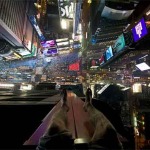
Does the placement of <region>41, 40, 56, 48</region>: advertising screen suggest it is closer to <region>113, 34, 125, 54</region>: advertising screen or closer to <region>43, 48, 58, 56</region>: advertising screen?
<region>43, 48, 58, 56</region>: advertising screen

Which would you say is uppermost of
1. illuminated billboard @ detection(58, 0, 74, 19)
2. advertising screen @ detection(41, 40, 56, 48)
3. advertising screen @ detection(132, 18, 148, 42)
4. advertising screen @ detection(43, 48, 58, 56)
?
illuminated billboard @ detection(58, 0, 74, 19)

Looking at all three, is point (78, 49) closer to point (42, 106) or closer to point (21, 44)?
point (21, 44)

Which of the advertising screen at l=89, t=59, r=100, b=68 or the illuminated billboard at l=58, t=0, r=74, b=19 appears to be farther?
the advertising screen at l=89, t=59, r=100, b=68

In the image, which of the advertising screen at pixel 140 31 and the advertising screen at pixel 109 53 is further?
the advertising screen at pixel 109 53

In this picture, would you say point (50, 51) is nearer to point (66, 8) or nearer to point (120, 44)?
point (66, 8)

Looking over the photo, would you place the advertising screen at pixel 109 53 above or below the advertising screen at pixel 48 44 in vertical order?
below

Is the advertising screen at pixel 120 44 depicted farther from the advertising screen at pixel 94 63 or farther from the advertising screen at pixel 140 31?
the advertising screen at pixel 94 63

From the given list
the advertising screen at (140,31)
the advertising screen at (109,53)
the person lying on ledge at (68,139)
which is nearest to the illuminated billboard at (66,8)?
the advertising screen at (109,53)

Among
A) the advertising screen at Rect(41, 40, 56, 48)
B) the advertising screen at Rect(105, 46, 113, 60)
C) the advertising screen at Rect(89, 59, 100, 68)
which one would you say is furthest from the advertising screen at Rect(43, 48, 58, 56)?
the advertising screen at Rect(105, 46, 113, 60)

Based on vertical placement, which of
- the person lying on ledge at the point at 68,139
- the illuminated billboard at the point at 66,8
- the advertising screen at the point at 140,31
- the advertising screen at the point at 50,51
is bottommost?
the person lying on ledge at the point at 68,139

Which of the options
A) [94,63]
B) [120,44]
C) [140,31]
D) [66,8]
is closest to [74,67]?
[94,63]
